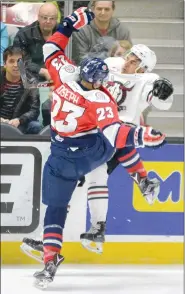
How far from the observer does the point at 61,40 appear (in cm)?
412

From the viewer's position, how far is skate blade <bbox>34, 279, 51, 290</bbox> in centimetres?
412

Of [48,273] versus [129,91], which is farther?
[129,91]

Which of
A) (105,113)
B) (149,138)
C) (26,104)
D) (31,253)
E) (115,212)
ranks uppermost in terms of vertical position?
(26,104)

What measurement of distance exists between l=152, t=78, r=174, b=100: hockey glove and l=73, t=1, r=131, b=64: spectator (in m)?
0.31

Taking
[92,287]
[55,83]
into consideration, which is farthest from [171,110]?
[92,287]

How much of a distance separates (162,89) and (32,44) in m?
0.60

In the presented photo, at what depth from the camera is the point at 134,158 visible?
4.30 m

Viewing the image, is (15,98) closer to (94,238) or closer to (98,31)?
(98,31)

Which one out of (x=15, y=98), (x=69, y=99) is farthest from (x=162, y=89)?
(x=15, y=98)

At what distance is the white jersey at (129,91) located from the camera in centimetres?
423

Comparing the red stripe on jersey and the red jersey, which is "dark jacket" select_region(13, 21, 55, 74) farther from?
the red stripe on jersey

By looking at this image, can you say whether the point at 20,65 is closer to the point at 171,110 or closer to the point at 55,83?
the point at 55,83

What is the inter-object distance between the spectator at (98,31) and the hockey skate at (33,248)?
756 mm

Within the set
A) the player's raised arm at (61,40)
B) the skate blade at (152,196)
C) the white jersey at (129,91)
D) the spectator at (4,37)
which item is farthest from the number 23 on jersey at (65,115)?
the skate blade at (152,196)
